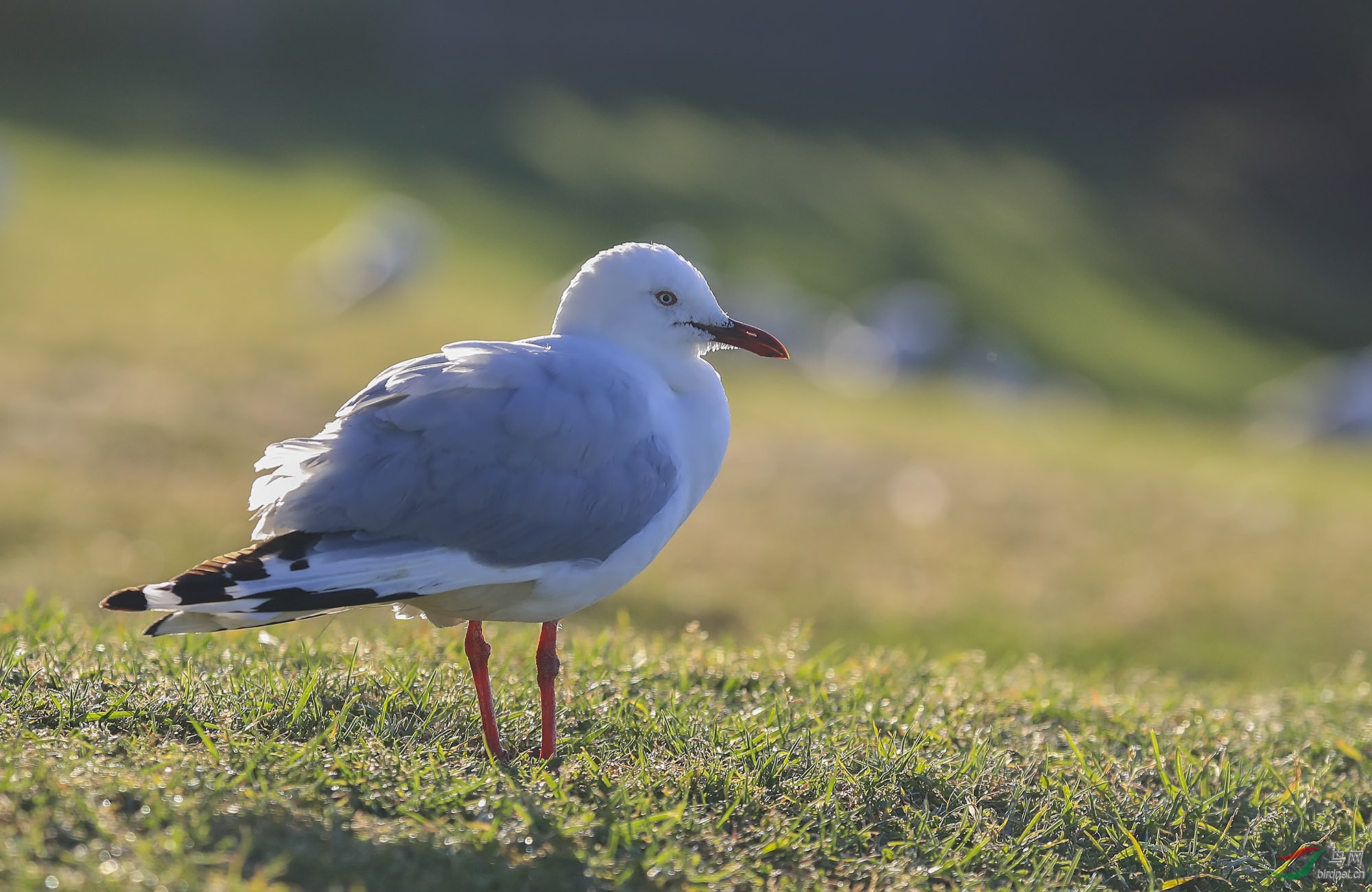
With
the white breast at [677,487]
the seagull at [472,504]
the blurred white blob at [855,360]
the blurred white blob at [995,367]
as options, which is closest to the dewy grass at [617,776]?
the seagull at [472,504]

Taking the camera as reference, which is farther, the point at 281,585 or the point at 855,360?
the point at 855,360

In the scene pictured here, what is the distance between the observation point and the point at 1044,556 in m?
10.1

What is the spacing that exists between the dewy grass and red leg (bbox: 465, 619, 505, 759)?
66 mm

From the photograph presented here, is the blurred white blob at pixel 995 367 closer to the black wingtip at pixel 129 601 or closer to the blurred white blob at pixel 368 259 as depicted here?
the blurred white blob at pixel 368 259

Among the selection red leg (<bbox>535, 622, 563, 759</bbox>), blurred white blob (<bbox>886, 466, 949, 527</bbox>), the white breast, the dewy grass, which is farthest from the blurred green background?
red leg (<bbox>535, 622, 563, 759</bbox>)

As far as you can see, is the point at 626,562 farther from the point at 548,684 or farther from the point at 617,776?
the point at 617,776

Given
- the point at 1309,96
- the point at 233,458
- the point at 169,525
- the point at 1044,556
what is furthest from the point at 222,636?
the point at 1309,96

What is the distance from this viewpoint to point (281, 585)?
3535 millimetres

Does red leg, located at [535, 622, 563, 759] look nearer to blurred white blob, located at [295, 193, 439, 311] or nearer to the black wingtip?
the black wingtip

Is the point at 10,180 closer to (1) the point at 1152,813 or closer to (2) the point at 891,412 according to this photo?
(2) the point at 891,412

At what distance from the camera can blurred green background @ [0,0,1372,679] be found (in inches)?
371

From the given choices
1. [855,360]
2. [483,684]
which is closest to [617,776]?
[483,684]

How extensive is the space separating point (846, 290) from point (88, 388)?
50.5 ft

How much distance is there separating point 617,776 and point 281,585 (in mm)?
1055
